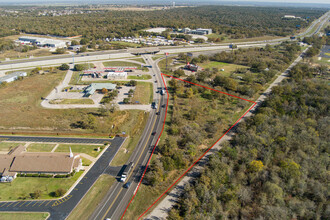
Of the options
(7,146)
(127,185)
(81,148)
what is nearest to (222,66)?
(81,148)

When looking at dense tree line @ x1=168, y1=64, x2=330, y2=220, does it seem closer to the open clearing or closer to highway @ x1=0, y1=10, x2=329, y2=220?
highway @ x1=0, y1=10, x2=329, y2=220

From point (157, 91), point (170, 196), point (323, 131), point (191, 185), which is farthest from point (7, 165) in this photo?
point (323, 131)

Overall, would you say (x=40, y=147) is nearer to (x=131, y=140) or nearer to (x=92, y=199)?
(x=131, y=140)

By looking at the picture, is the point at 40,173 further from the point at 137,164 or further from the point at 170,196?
the point at 170,196

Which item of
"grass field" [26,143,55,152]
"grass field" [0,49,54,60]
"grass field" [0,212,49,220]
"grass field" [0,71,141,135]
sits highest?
"grass field" [0,49,54,60]

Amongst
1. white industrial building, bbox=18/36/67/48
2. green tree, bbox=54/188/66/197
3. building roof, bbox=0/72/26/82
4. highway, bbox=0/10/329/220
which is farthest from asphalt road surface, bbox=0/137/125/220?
white industrial building, bbox=18/36/67/48

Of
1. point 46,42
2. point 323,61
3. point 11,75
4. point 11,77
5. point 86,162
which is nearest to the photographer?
point 86,162
